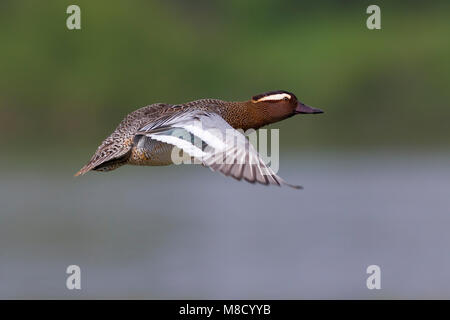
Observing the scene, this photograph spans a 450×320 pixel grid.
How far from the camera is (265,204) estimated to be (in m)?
14.8

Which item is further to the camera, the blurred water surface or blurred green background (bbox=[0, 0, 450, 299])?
blurred green background (bbox=[0, 0, 450, 299])

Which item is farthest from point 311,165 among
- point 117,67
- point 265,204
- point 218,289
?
point 218,289

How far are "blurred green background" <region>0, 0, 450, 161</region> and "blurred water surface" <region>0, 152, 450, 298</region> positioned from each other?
0.74 meters

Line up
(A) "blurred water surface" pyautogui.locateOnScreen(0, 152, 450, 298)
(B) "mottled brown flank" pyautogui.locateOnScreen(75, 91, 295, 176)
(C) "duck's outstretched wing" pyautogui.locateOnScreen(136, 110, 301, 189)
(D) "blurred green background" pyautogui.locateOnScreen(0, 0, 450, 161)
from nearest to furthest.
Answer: (C) "duck's outstretched wing" pyautogui.locateOnScreen(136, 110, 301, 189) < (B) "mottled brown flank" pyautogui.locateOnScreen(75, 91, 295, 176) < (A) "blurred water surface" pyautogui.locateOnScreen(0, 152, 450, 298) < (D) "blurred green background" pyautogui.locateOnScreen(0, 0, 450, 161)

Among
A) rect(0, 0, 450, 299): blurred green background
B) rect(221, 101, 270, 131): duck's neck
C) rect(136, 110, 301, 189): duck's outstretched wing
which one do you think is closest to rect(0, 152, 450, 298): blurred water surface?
rect(0, 0, 450, 299): blurred green background

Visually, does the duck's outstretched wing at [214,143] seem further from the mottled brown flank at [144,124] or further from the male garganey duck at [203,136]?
the mottled brown flank at [144,124]

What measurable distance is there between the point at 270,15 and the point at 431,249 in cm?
712

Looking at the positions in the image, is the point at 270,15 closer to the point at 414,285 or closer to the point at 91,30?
the point at 91,30

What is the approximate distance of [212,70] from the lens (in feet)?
52.7

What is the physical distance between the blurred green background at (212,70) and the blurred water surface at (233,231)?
0.74 meters

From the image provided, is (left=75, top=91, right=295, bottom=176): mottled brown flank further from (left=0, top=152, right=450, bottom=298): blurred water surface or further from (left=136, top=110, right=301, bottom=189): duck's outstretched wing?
(left=0, top=152, right=450, bottom=298): blurred water surface

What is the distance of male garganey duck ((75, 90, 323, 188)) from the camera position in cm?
477

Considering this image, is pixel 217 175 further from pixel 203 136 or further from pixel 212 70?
pixel 203 136

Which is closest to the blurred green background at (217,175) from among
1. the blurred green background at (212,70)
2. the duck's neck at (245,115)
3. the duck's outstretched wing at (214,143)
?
the blurred green background at (212,70)
